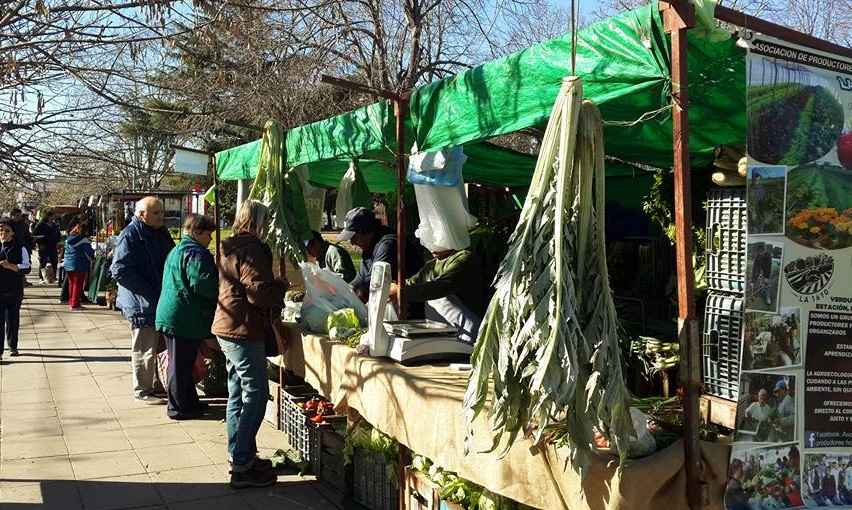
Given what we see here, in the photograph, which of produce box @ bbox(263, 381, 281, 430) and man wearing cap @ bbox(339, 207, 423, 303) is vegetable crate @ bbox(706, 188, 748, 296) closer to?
man wearing cap @ bbox(339, 207, 423, 303)

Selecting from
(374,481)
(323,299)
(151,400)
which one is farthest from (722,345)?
(151,400)

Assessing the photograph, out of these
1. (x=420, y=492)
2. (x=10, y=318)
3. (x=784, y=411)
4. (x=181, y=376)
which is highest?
(x=784, y=411)

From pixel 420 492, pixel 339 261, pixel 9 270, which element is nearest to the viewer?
pixel 420 492

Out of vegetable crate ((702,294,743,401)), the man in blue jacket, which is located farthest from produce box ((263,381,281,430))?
vegetable crate ((702,294,743,401))

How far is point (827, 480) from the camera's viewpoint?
277 cm

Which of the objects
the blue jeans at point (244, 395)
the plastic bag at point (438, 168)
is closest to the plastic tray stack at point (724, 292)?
the plastic bag at point (438, 168)

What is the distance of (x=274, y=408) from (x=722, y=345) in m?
4.46

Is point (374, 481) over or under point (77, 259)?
under

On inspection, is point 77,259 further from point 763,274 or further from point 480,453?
point 763,274

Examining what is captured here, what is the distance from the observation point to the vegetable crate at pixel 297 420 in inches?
212

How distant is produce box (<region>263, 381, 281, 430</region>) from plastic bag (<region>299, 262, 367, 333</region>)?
1104 millimetres

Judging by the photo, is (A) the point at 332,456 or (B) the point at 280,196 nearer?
(A) the point at 332,456

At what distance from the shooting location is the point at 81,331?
40.7ft

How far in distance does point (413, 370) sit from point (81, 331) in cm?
1012
